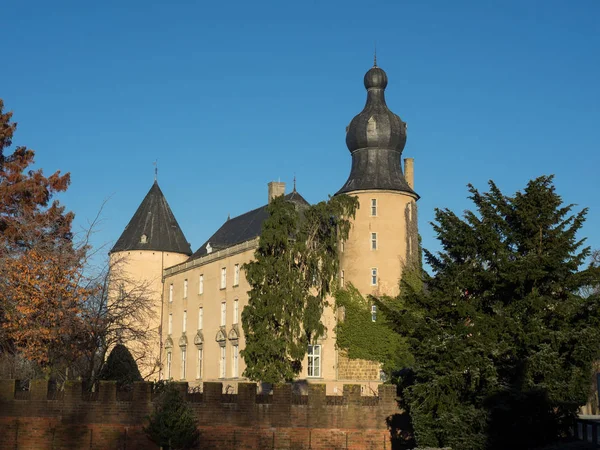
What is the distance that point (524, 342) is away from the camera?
23.6 meters

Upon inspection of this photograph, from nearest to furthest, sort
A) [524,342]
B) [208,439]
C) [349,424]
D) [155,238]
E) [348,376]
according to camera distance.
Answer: [524,342] < [208,439] < [349,424] < [348,376] < [155,238]

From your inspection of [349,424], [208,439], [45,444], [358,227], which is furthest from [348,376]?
[45,444]

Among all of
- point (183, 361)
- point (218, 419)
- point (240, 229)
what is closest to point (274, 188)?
point (240, 229)

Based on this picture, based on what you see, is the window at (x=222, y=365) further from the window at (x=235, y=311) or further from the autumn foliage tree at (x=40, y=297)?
the autumn foliage tree at (x=40, y=297)

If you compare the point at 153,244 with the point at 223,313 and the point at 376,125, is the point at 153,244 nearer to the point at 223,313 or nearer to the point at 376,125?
the point at 223,313

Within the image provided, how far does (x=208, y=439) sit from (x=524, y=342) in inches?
412

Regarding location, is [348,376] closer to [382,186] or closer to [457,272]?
[382,186]

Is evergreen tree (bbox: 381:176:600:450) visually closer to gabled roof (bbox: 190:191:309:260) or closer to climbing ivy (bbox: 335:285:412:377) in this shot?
climbing ivy (bbox: 335:285:412:377)

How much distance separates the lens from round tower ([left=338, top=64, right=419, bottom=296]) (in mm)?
48188

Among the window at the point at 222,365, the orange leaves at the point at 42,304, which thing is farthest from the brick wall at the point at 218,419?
the window at the point at 222,365

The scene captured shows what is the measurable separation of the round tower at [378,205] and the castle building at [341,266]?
52 millimetres

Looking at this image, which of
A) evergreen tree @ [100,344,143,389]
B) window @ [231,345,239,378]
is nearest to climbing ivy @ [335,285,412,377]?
window @ [231,345,239,378]

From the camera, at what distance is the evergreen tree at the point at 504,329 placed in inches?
907

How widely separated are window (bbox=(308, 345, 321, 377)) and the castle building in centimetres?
6
